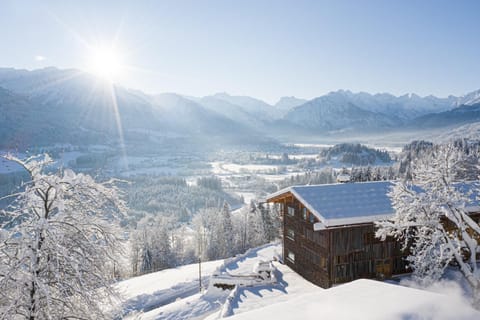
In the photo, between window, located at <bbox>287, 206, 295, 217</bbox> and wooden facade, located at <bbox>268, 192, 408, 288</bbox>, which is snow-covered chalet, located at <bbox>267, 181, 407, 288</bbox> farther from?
window, located at <bbox>287, 206, 295, 217</bbox>

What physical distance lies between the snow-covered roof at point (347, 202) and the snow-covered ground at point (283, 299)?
463 centimetres

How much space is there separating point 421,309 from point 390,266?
16964 mm

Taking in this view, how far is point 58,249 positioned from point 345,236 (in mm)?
16990

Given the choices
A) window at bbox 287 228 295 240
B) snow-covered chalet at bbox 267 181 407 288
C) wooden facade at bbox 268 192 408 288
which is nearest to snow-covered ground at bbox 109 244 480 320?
wooden facade at bbox 268 192 408 288

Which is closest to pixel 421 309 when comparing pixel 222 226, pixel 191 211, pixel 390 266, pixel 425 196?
pixel 425 196

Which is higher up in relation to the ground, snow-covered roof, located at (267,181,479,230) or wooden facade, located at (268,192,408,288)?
snow-covered roof, located at (267,181,479,230)

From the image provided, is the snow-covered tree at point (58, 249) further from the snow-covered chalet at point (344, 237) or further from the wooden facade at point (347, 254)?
the wooden facade at point (347, 254)

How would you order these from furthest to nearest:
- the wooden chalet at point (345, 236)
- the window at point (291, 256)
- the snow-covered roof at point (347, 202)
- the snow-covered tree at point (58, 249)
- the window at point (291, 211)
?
the window at point (291, 211), the window at point (291, 256), the wooden chalet at point (345, 236), the snow-covered roof at point (347, 202), the snow-covered tree at point (58, 249)

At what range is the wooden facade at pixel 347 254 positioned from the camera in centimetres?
1925

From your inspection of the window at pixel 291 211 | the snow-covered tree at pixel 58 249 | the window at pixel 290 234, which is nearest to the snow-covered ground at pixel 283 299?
the snow-covered tree at pixel 58 249

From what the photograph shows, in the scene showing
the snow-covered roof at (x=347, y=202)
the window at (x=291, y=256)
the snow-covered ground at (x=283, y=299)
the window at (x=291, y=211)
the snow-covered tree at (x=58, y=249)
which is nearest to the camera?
the snow-covered ground at (x=283, y=299)

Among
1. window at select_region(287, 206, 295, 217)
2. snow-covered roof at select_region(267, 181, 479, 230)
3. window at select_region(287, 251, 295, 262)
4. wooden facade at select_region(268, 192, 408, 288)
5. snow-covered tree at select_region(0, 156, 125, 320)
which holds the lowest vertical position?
window at select_region(287, 251, 295, 262)

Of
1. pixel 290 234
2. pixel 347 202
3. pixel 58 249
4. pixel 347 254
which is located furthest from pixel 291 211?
pixel 58 249

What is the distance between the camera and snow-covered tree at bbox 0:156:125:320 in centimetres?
601
